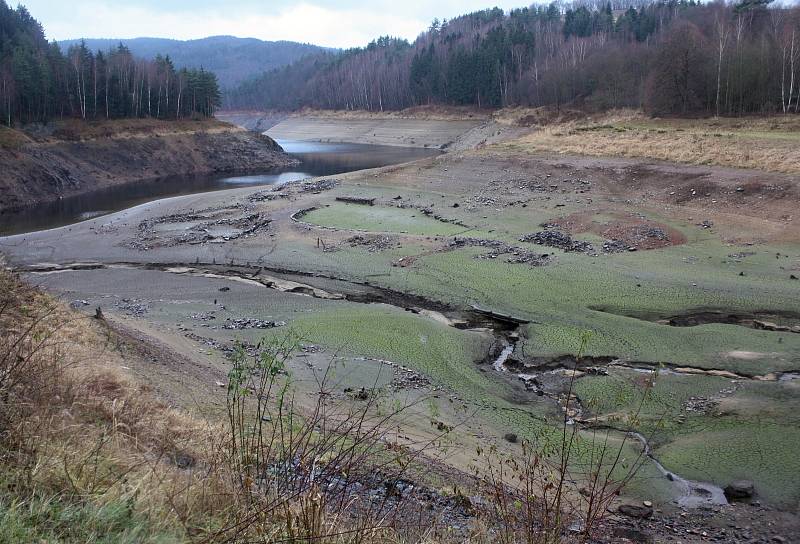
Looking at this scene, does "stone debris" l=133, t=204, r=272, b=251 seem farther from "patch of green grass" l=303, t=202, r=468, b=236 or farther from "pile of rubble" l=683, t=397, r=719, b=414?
"pile of rubble" l=683, t=397, r=719, b=414

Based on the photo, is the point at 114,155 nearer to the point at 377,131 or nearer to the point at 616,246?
the point at 377,131

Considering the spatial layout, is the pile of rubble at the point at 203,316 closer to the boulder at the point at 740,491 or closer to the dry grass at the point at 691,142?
the boulder at the point at 740,491

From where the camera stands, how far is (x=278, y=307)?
55.0 ft

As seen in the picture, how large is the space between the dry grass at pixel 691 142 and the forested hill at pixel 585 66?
4498 millimetres

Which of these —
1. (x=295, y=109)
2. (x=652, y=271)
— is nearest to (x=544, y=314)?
(x=652, y=271)

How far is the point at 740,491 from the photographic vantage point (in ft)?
26.6

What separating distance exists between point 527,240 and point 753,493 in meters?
14.4

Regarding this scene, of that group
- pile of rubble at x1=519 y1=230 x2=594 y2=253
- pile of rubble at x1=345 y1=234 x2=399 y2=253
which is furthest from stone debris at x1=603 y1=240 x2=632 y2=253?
pile of rubble at x1=345 y1=234 x2=399 y2=253

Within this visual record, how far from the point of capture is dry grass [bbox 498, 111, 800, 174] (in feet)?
90.8

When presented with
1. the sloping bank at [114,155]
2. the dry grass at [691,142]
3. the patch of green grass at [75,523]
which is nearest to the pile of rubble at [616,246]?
the dry grass at [691,142]

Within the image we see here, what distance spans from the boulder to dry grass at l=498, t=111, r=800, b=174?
21227 mm

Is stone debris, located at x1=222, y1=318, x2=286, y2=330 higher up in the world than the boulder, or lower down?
higher up

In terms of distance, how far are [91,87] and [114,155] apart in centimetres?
1198

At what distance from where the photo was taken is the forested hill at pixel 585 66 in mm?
42844
